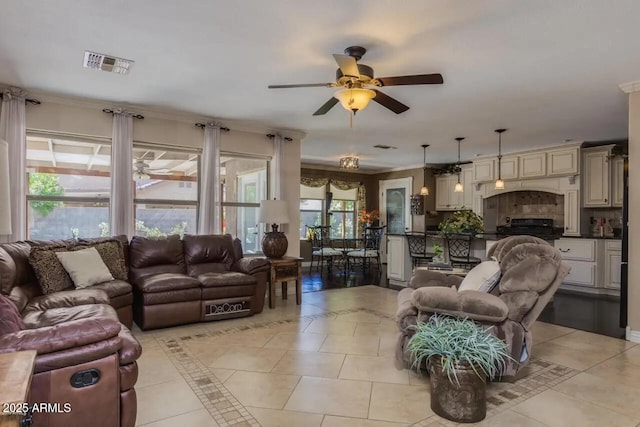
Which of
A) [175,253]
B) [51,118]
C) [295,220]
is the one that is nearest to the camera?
[51,118]

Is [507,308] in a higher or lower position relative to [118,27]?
lower

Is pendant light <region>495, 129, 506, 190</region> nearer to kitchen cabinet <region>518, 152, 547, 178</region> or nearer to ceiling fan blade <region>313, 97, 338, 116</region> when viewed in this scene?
kitchen cabinet <region>518, 152, 547, 178</region>

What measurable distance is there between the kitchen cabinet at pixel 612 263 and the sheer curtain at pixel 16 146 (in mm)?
7764

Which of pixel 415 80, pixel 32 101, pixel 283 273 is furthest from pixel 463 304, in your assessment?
A: pixel 32 101

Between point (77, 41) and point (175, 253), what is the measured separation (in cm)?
239

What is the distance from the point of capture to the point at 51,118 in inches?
166

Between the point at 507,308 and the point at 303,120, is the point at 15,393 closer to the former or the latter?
the point at 507,308

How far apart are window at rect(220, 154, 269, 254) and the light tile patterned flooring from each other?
1.80 metres

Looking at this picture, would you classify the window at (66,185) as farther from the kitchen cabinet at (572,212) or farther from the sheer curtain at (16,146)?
the kitchen cabinet at (572,212)

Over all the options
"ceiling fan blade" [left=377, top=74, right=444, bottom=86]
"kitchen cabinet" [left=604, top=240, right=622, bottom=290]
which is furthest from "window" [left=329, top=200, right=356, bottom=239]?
"ceiling fan blade" [left=377, top=74, right=444, bottom=86]

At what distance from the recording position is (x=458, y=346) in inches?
84.8

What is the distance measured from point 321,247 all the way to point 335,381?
5406 mm

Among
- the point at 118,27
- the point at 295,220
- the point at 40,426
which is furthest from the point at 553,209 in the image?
the point at 40,426

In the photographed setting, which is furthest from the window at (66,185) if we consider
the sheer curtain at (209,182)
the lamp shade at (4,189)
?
the lamp shade at (4,189)
